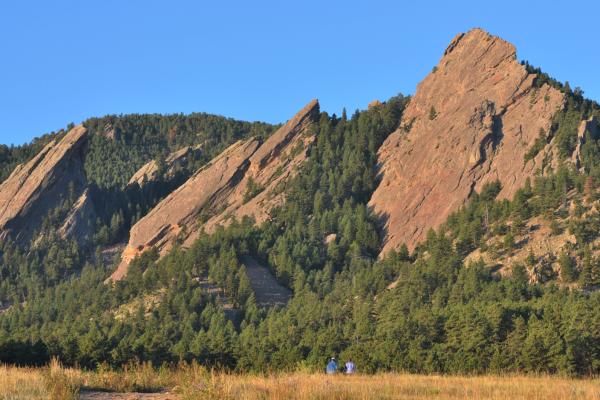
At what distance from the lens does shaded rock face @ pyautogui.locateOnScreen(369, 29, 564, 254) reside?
150000mm

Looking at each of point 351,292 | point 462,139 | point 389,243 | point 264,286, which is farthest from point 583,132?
point 264,286

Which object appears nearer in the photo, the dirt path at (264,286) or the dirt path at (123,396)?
the dirt path at (123,396)

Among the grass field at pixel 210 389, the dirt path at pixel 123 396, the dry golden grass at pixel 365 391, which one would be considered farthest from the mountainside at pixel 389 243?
the dirt path at pixel 123 396

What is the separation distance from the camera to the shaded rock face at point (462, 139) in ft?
492

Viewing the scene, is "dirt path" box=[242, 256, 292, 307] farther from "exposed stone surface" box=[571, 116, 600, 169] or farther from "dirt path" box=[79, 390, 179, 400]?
"dirt path" box=[79, 390, 179, 400]

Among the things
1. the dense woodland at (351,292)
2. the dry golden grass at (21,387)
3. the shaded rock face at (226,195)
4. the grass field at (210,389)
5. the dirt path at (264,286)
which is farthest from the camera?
the shaded rock face at (226,195)

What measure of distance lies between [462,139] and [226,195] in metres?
61.9

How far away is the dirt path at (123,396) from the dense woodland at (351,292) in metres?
29.8

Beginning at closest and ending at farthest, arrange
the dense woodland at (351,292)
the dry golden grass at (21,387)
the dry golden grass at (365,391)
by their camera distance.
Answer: the dry golden grass at (21,387)
the dry golden grass at (365,391)
the dense woodland at (351,292)

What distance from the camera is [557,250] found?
116 metres

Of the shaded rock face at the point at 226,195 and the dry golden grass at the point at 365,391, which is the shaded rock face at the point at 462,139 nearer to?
the shaded rock face at the point at 226,195

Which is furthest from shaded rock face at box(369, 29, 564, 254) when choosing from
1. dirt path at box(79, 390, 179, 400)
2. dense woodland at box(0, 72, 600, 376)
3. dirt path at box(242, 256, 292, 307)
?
dirt path at box(79, 390, 179, 400)

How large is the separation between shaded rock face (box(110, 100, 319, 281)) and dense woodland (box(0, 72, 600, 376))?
6.72 m

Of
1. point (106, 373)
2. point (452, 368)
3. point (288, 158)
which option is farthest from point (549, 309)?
point (288, 158)
